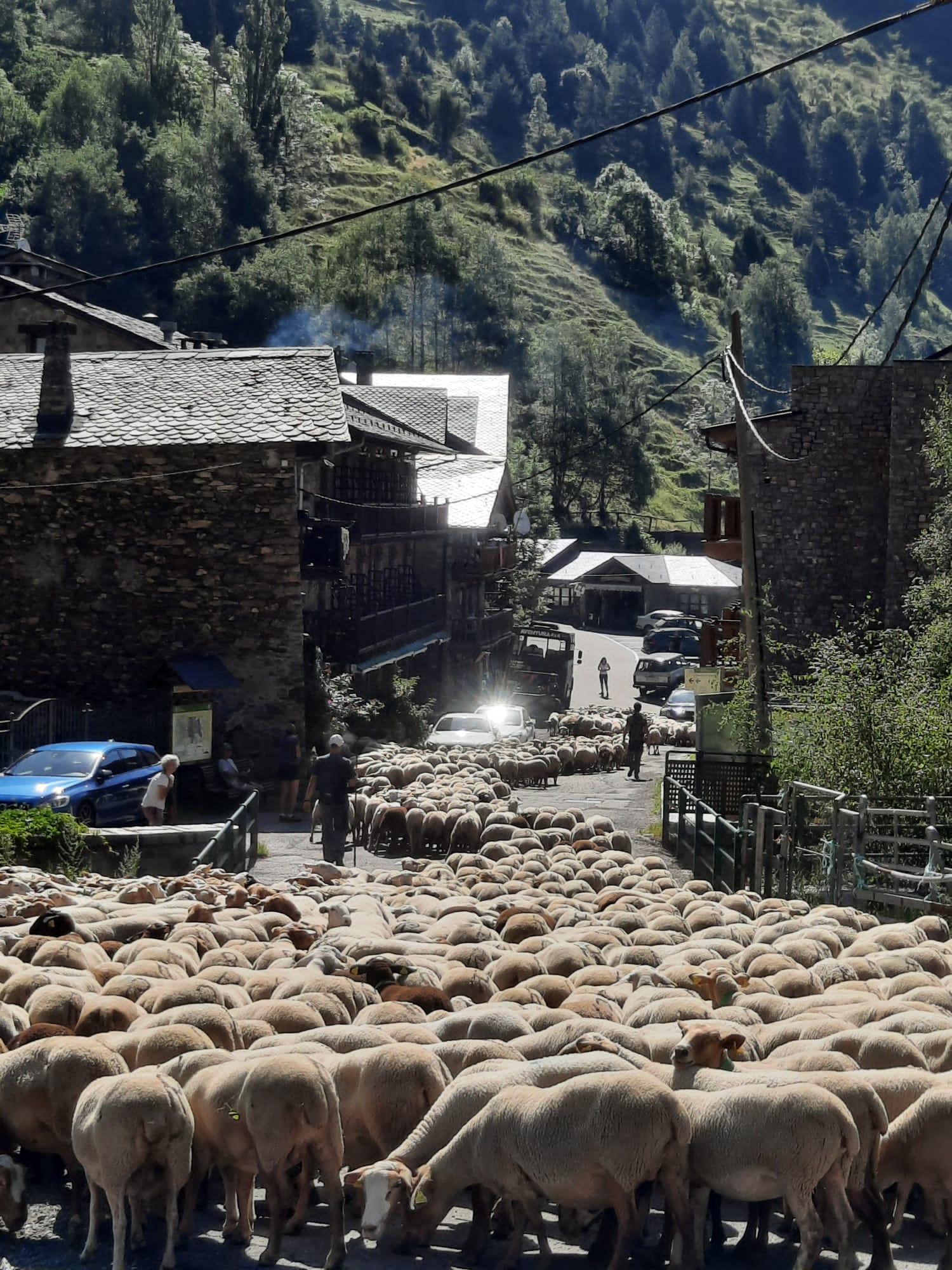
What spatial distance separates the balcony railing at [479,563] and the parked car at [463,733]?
601 inches

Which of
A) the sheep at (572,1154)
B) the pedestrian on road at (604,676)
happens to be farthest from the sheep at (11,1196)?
the pedestrian on road at (604,676)

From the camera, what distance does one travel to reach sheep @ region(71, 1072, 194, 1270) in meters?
7.92

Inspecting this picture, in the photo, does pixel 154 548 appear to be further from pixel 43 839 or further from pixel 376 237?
pixel 376 237

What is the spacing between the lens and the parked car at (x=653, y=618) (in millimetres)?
82062

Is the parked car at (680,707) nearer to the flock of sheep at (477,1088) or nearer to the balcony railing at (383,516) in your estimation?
the balcony railing at (383,516)

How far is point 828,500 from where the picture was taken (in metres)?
34.0

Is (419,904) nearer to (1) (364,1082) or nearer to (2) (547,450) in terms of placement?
(1) (364,1082)

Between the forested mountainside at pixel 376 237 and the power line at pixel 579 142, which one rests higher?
the forested mountainside at pixel 376 237

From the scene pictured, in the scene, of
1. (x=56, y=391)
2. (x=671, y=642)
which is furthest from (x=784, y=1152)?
(x=671, y=642)

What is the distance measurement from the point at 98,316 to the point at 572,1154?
3924 cm

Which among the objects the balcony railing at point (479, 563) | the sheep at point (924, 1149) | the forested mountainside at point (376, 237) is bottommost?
the sheep at point (924, 1149)

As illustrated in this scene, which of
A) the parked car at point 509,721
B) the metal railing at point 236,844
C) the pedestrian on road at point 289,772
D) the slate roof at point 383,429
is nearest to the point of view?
the metal railing at point 236,844

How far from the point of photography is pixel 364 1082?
873cm

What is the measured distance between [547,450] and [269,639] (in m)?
76.1
